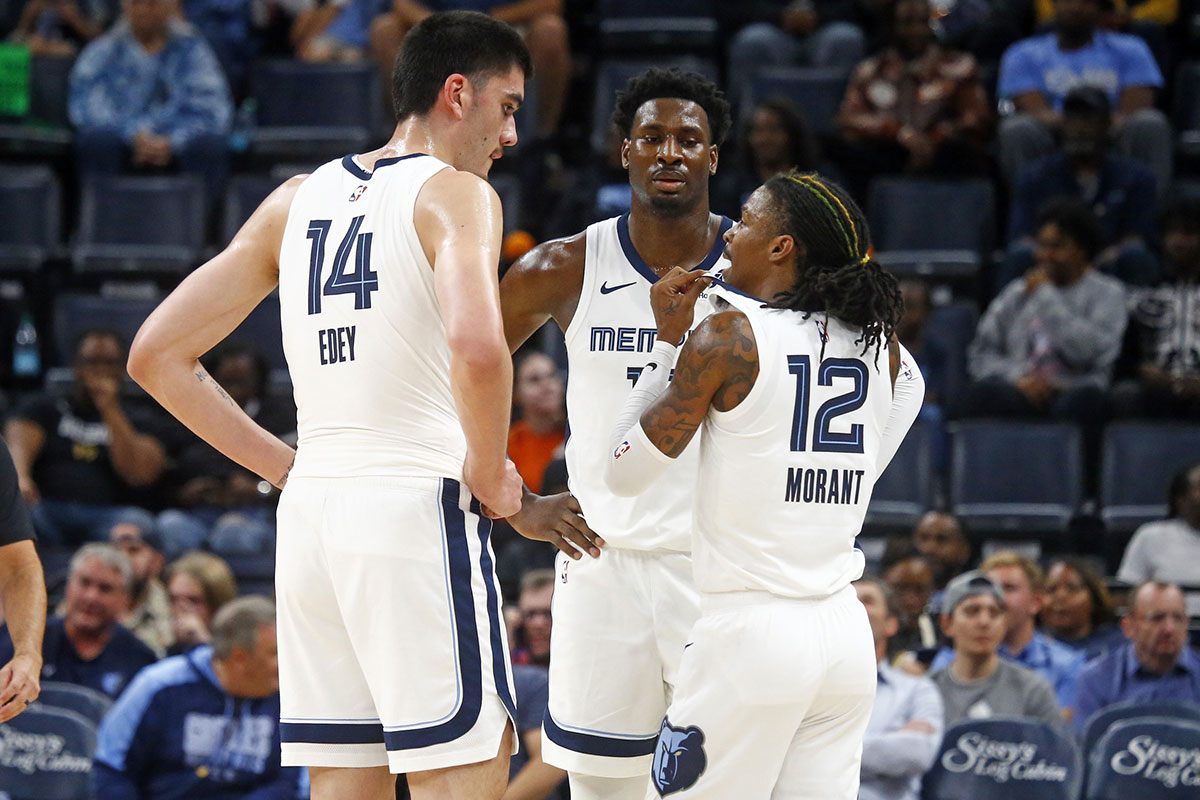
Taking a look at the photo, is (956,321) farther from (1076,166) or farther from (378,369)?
(378,369)

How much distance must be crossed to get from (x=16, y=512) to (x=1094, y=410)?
272 inches

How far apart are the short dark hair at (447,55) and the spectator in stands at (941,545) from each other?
553 centimetres

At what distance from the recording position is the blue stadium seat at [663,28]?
12.1 meters

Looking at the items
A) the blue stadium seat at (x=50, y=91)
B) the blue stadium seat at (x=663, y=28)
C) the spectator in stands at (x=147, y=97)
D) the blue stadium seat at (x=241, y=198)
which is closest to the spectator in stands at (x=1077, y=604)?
the blue stadium seat at (x=663, y=28)

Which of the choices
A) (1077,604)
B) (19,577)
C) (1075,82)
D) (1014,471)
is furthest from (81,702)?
(1075,82)

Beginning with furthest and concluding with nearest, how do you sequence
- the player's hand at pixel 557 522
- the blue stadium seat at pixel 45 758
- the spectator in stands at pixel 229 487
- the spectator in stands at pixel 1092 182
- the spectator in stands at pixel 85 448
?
the spectator in stands at pixel 1092 182, the spectator in stands at pixel 85 448, the spectator in stands at pixel 229 487, the blue stadium seat at pixel 45 758, the player's hand at pixel 557 522

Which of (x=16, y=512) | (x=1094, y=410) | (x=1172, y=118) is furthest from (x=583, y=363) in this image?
(x=1172, y=118)

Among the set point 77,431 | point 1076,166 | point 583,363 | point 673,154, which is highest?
point 1076,166

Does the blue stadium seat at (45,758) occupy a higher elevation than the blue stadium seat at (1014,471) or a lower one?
lower

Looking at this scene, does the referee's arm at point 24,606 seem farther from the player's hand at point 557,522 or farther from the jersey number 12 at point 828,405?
the jersey number 12 at point 828,405

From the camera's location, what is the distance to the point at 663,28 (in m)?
12.1

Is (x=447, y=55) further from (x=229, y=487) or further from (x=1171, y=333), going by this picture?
(x=1171, y=333)

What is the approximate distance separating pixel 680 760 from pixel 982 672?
14.0 feet

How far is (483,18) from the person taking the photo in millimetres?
4117
